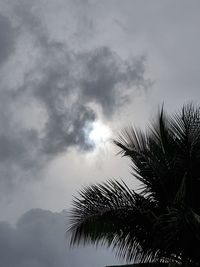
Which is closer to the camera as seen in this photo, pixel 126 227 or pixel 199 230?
pixel 199 230

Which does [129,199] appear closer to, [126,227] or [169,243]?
[126,227]

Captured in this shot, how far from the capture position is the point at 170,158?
11.9 meters

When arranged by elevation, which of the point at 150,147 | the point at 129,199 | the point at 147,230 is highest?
the point at 150,147

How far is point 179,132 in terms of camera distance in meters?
12.2

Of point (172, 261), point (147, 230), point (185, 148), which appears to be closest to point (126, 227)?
point (147, 230)

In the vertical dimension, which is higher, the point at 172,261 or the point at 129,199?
the point at 129,199

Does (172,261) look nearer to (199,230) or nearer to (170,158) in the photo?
(199,230)

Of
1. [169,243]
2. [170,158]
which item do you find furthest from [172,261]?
[170,158]

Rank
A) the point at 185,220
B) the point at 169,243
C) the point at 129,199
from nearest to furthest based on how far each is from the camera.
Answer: the point at 185,220 < the point at 169,243 < the point at 129,199

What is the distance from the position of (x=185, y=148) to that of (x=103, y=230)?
105 inches

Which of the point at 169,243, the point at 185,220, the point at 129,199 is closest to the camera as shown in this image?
the point at 185,220

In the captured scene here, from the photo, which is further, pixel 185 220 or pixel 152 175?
pixel 152 175

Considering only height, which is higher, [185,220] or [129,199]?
[129,199]

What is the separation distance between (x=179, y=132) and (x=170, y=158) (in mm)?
722
